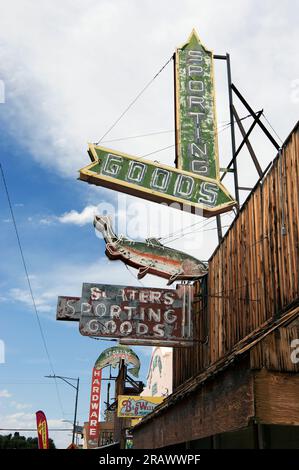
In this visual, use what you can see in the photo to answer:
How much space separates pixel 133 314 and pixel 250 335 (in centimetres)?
362

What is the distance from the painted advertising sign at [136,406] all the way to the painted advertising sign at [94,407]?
570 inches

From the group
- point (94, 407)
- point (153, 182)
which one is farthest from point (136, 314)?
point (94, 407)

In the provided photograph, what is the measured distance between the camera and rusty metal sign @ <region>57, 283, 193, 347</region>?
10789 millimetres

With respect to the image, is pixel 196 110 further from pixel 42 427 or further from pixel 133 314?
pixel 42 427

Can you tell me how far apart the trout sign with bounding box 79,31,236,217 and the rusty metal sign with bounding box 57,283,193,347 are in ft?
8.38

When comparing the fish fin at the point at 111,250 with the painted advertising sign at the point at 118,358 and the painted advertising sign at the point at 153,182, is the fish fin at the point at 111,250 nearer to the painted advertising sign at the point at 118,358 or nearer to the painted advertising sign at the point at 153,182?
the painted advertising sign at the point at 153,182

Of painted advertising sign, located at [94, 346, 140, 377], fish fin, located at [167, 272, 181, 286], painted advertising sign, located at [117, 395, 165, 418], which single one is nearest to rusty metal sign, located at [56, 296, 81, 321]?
fish fin, located at [167, 272, 181, 286]

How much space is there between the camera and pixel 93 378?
39.3 meters

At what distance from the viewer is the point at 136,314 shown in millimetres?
10938
